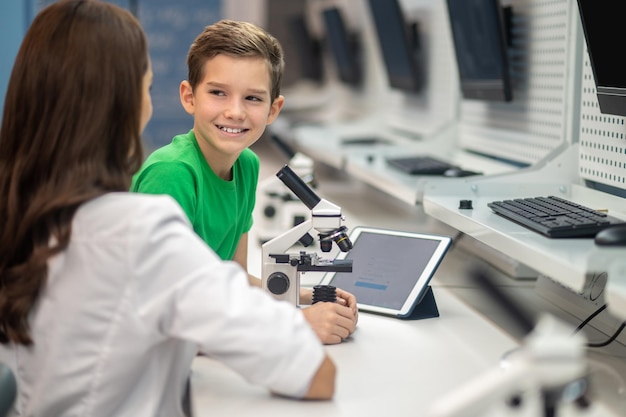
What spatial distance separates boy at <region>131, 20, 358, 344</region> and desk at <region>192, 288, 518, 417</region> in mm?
124

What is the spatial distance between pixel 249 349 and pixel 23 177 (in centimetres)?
41

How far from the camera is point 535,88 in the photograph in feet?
8.91

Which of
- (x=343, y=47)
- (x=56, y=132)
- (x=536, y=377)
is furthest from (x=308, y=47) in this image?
(x=536, y=377)

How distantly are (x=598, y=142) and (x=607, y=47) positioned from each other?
36 centimetres

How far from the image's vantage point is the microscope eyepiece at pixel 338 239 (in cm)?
167

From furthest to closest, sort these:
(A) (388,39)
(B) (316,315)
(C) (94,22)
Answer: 1. (A) (388,39)
2. (B) (316,315)
3. (C) (94,22)

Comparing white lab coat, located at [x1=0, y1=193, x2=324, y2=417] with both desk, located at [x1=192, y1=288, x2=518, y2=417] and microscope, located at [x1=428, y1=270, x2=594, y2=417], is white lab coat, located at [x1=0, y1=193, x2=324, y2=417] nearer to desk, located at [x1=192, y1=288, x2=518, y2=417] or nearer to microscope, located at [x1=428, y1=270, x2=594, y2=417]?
desk, located at [x1=192, y1=288, x2=518, y2=417]

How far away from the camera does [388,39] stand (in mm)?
4191

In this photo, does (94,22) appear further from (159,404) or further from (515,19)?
(515,19)

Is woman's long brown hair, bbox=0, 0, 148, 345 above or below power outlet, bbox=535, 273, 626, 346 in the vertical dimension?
above

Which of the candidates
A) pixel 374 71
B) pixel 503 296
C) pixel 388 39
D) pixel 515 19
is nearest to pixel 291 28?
pixel 374 71

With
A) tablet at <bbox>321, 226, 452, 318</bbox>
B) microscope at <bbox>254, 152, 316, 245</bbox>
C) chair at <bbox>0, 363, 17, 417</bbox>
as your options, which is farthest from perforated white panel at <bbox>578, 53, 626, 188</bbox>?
chair at <bbox>0, 363, 17, 417</bbox>

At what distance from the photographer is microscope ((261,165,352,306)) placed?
66.1 inches

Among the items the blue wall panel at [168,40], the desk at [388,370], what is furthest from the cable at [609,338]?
the blue wall panel at [168,40]
